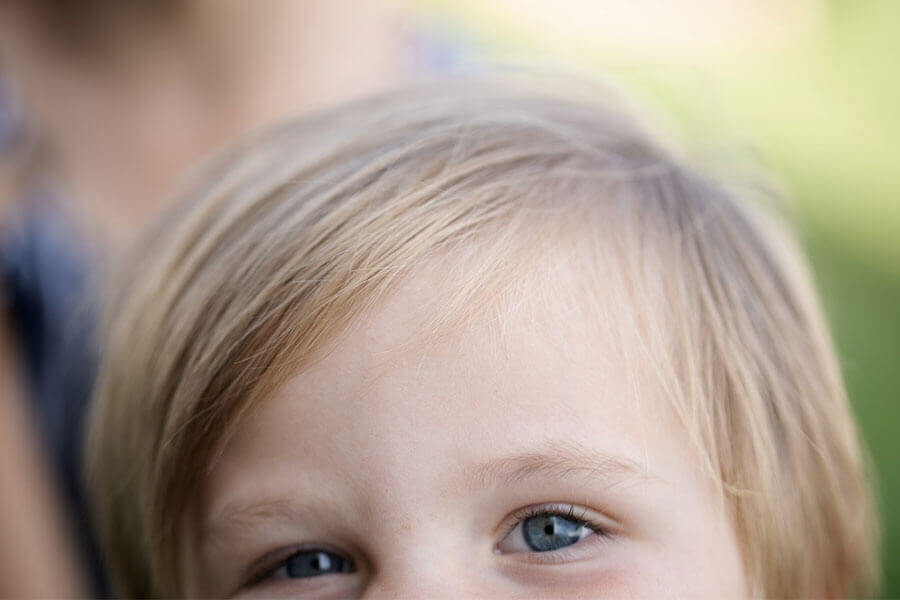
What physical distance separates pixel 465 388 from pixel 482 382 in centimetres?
2

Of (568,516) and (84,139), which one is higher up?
(84,139)

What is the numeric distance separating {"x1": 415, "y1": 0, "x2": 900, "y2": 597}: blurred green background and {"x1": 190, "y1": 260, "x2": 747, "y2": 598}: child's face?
874mm

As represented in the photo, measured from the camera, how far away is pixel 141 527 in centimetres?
113

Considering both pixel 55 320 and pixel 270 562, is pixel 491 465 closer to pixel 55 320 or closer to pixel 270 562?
pixel 270 562

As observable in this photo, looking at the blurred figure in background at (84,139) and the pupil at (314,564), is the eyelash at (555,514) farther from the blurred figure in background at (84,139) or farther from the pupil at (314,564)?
the blurred figure in background at (84,139)

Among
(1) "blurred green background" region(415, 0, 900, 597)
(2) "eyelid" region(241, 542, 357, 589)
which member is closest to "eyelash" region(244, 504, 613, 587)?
(2) "eyelid" region(241, 542, 357, 589)

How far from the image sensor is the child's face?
0.83 m

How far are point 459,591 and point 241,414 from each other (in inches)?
10.4

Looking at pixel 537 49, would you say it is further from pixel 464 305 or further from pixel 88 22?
pixel 464 305

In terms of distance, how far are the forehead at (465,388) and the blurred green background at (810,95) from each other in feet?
2.77

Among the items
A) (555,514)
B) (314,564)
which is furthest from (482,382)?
(314,564)

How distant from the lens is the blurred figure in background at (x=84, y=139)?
170cm

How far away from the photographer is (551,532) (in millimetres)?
876

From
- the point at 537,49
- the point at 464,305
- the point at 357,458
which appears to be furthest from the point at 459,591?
the point at 537,49
